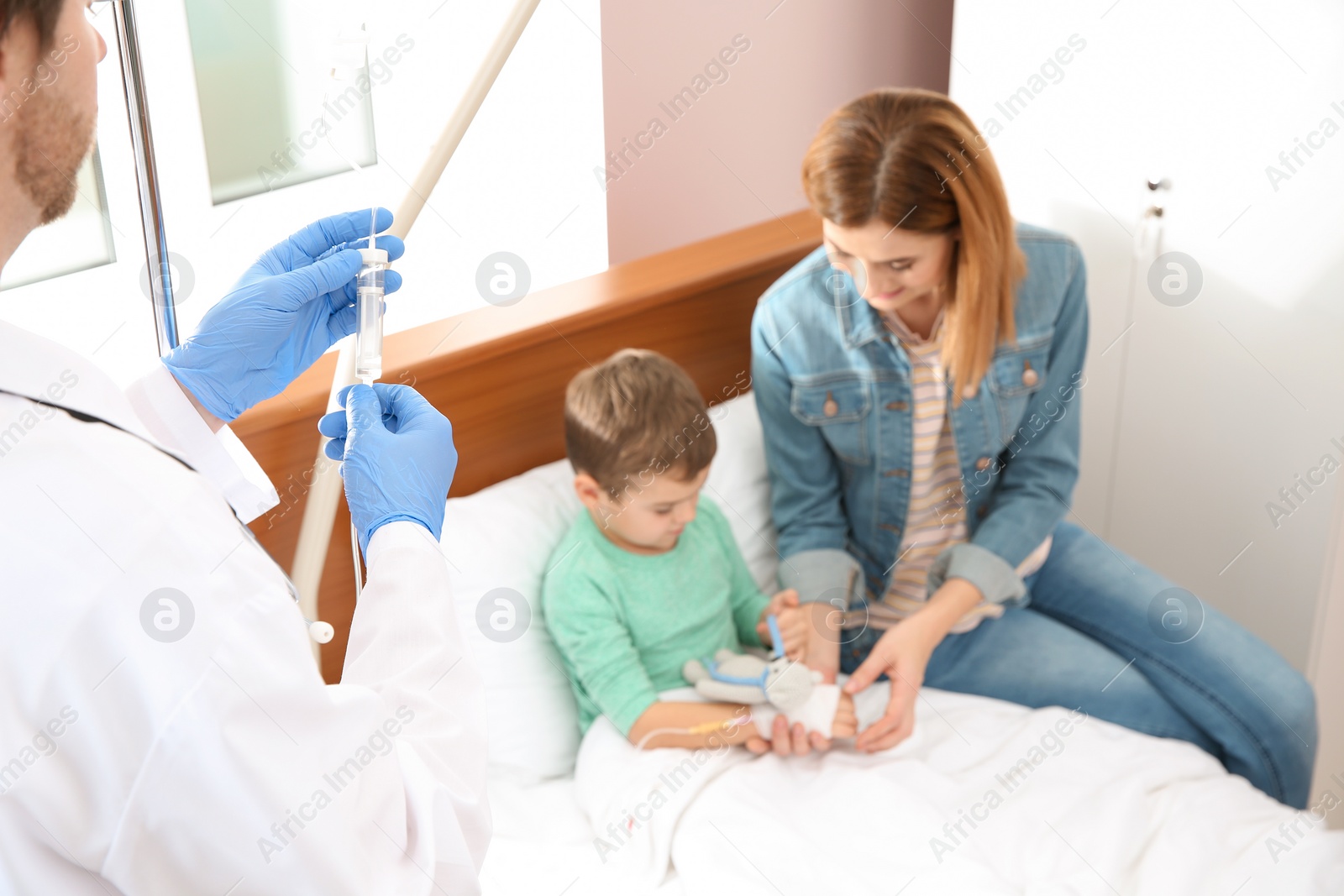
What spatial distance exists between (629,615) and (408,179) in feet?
1.90

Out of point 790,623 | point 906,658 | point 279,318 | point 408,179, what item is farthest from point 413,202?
point 906,658

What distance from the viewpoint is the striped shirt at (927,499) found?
150 cm

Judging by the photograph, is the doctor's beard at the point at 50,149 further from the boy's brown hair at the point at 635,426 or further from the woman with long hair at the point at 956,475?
the woman with long hair at the point at 956,475

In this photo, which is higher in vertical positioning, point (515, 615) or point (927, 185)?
point (927, 185)

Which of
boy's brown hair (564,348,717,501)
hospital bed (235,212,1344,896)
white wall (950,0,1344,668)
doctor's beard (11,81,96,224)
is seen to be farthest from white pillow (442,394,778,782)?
white wall (950,0,1344,668)

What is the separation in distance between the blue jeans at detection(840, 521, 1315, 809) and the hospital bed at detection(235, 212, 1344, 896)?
7 cm

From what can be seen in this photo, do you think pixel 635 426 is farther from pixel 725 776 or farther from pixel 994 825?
pixel 994 825

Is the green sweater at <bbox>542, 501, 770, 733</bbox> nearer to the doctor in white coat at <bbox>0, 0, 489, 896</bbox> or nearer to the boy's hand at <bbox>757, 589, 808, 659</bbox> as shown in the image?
the boy's hand at <bbox>757, 589, 808, 659</bbox>

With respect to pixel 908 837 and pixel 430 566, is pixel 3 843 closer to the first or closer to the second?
pixel 430 566

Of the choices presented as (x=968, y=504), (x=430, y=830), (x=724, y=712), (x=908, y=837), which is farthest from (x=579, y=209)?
(x=430, y=830)

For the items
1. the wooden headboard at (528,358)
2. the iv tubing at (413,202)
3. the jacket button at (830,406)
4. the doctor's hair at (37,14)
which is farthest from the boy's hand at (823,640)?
the doctor's hair at (37,14)

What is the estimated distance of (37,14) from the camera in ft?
2.21

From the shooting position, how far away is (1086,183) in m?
1.84

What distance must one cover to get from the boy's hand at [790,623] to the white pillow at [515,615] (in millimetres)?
259
